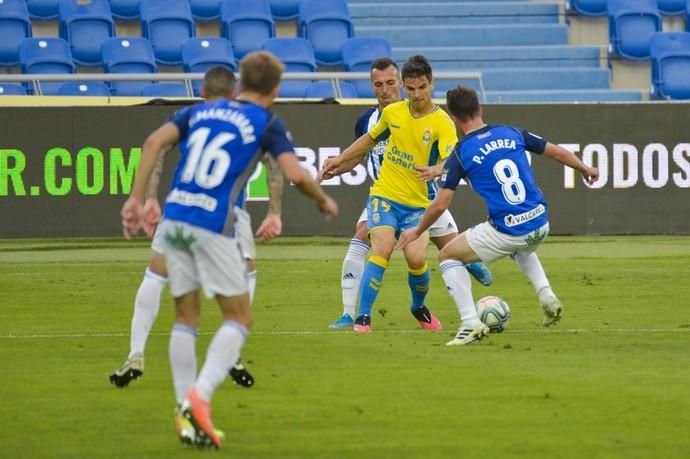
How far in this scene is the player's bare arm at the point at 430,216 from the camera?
36.4 ft

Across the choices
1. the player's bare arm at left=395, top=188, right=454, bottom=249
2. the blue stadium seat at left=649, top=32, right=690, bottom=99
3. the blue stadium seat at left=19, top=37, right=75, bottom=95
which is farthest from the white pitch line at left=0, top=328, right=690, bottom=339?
the blue stadium seat at left=649, top=32, right=690, bottom=99

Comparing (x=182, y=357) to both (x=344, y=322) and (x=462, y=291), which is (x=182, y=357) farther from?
(x=344, y=322)

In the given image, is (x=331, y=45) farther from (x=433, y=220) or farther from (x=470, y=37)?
(x=433, y=220)

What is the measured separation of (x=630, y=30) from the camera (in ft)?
87.2

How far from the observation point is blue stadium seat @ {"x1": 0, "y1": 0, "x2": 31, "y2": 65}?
24.3 m

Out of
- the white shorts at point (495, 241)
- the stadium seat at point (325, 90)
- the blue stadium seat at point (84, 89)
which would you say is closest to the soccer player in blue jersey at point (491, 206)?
the white shorts at point (495, 241)

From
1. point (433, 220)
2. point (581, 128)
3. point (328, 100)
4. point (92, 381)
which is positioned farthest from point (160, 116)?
point (92, 381)

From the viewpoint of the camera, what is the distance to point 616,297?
15.0 metres

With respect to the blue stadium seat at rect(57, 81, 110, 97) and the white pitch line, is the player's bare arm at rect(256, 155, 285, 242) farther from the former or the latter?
the blue stadium seat at rect(57, 81, 110, 97)

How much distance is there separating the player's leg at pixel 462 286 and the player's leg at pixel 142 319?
262 cm

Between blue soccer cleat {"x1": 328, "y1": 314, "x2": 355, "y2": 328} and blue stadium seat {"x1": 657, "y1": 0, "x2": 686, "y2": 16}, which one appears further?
blue stadium seat {"x1": 657, "y1": 0, "x2": 686, "y2": 16}

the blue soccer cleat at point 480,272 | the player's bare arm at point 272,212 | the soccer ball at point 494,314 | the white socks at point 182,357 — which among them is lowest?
the soccer ball at point 494,314

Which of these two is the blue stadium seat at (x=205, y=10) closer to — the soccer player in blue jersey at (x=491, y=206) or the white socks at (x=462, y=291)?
the soccer player in blue jersey at (x=491, y=206)

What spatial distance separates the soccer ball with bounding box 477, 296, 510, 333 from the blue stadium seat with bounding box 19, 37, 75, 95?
Result: 13.3m
